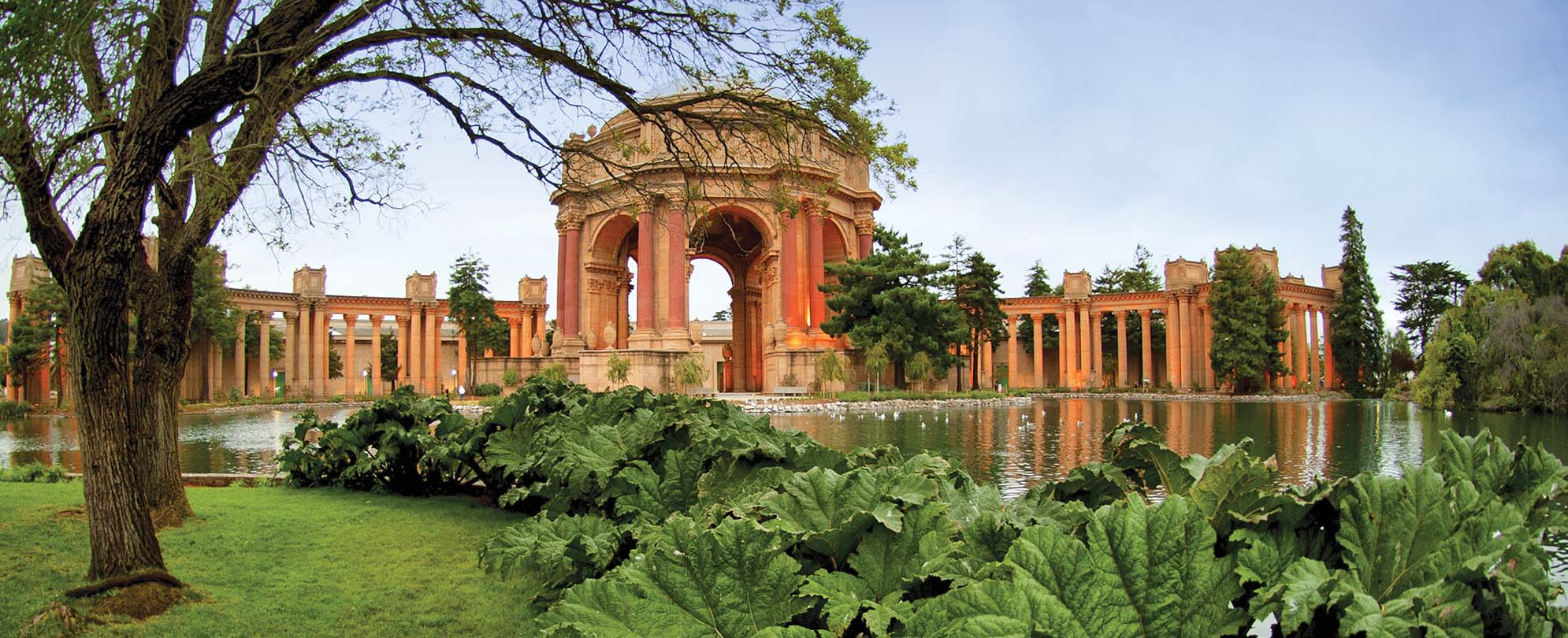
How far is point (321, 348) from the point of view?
5200cm

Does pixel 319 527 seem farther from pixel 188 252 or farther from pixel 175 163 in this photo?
pixel 175 163

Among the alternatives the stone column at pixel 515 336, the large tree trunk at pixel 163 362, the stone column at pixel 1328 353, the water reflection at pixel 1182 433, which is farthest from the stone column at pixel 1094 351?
the large tree trunk at pixel 163 362

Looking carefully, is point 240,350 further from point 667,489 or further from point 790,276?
point 667,489

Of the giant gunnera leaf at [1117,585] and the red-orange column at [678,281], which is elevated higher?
the red-orange column at [678,281]

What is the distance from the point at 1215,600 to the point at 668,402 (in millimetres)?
4476

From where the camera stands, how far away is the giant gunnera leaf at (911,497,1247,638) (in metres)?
1.36

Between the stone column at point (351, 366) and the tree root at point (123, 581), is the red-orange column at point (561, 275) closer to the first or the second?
the stone column at point (351, 366)

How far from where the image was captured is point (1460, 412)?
26000 millimetres

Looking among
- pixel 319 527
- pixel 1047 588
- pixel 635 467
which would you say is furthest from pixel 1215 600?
pixel 319 527

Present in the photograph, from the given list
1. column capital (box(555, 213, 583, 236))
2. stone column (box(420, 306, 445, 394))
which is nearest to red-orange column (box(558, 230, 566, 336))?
column capital (box(555, 213, 583, 236))

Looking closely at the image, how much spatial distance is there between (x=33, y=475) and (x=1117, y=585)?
11.5 metres

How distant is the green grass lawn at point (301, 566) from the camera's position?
3.96 metres

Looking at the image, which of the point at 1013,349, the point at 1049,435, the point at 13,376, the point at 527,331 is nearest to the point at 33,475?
the point at 1049,435

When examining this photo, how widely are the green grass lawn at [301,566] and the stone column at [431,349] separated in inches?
2023
